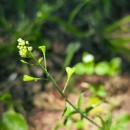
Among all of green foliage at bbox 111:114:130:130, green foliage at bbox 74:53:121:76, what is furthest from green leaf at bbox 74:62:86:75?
green foliage at bbox 111:114:130:130

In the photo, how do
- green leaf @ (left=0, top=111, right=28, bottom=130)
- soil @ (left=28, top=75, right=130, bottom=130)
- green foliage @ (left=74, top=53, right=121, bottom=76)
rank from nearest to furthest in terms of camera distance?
green leaf @ (left=0, top=111, right=28, bottom=130) < soil @ (left=28, top=75, right=130, bottom=130) < green foliage @ (left=74, top=53, right=121, bottom=76)

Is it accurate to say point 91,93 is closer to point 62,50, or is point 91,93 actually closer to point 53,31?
point 62,50

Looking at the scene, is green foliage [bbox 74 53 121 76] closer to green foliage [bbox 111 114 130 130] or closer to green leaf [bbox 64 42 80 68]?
green leaf [bbox 64 42 80 68]

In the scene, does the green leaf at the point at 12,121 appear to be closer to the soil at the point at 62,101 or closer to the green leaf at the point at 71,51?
the soil at the point at 62,101

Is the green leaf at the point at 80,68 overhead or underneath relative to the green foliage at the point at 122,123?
overhead

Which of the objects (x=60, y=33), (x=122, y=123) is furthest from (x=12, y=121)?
(x=60, y=33)

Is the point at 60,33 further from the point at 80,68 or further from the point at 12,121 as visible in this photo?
the point at 12,121

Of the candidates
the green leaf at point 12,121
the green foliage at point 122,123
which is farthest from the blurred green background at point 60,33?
the green foliage at point 122,123

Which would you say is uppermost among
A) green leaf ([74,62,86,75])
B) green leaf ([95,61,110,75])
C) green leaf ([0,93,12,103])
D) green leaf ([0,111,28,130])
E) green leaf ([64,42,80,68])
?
green leaf ([64,42,80,68])

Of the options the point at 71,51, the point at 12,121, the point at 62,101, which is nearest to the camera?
the point at 12,121
